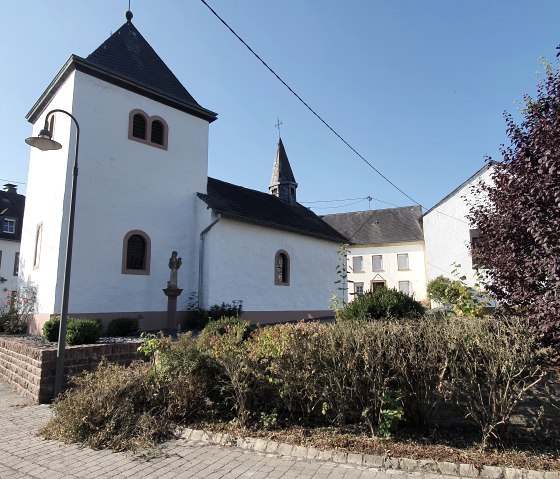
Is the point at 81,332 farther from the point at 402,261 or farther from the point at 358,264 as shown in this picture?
the point at 358,264

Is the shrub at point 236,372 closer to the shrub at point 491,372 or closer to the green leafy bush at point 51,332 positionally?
the shrub at point 491,372

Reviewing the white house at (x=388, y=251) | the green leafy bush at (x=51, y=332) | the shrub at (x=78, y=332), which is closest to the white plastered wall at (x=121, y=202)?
the green leafy bush at (x=51, y=332)

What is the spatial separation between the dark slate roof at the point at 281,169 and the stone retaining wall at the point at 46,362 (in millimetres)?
20307

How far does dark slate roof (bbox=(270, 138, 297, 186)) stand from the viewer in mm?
27297

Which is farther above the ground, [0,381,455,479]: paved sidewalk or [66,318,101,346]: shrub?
[66,318,101,346]: shrub

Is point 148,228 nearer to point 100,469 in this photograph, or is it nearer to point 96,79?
point 96,79

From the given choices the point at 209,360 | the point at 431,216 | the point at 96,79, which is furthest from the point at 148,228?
the point at 431,216

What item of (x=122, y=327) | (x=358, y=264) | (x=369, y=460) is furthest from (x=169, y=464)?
(x=358, y=264)

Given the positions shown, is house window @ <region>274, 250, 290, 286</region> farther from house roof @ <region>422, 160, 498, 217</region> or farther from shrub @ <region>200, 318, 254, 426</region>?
shrub @ <region>200, 318, 254, 426</region>

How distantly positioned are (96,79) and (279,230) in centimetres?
990

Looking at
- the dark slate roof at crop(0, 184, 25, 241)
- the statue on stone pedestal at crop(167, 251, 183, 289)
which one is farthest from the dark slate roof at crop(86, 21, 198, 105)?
the dark slate roof at crop(0, 184, 25, 241)

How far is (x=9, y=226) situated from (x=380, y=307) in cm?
3353

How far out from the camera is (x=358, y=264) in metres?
40.7

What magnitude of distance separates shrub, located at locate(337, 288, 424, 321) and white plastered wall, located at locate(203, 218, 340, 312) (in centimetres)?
861
